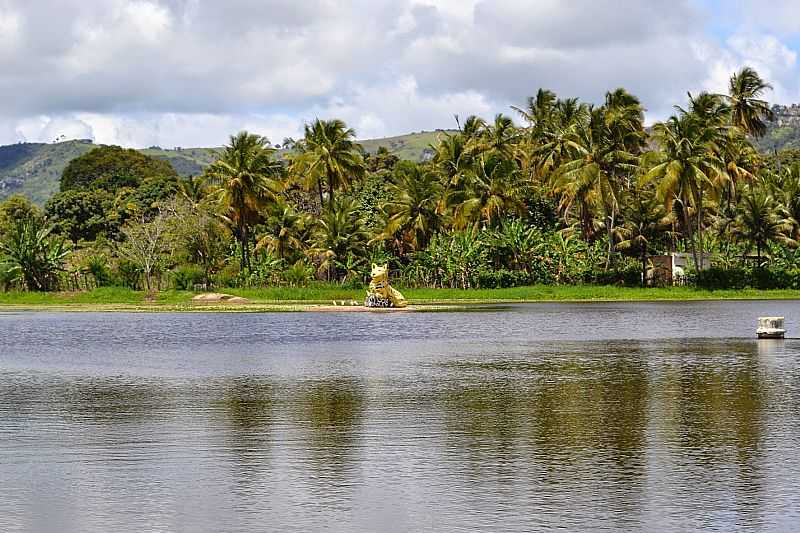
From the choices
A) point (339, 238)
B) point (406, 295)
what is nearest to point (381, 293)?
point (406, 295)

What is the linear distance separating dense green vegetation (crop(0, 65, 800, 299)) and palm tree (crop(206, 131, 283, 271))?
12 centimetres

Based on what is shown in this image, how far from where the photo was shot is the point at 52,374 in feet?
82.6

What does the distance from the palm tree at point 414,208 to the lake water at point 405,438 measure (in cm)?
4111

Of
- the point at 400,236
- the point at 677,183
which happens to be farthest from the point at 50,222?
the point at 677,183

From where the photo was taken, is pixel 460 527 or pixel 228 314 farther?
pixel 228 314

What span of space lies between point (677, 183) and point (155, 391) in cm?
4937

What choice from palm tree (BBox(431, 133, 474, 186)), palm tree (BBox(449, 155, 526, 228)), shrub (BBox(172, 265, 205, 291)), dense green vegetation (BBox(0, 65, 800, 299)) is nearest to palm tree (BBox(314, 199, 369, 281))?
dense green vegetation (BBox(0, 65, 800, 299))

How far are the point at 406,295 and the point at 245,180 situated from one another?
13916 millimetres

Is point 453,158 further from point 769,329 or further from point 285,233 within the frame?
point 769,329

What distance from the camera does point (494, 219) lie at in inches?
2837

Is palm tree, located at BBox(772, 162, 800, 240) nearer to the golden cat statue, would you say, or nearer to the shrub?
the golden cat statue

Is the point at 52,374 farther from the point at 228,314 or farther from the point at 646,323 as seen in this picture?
the point at 228,314

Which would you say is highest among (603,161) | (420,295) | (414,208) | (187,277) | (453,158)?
(453,158)

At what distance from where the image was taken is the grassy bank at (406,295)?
65.8 metres
